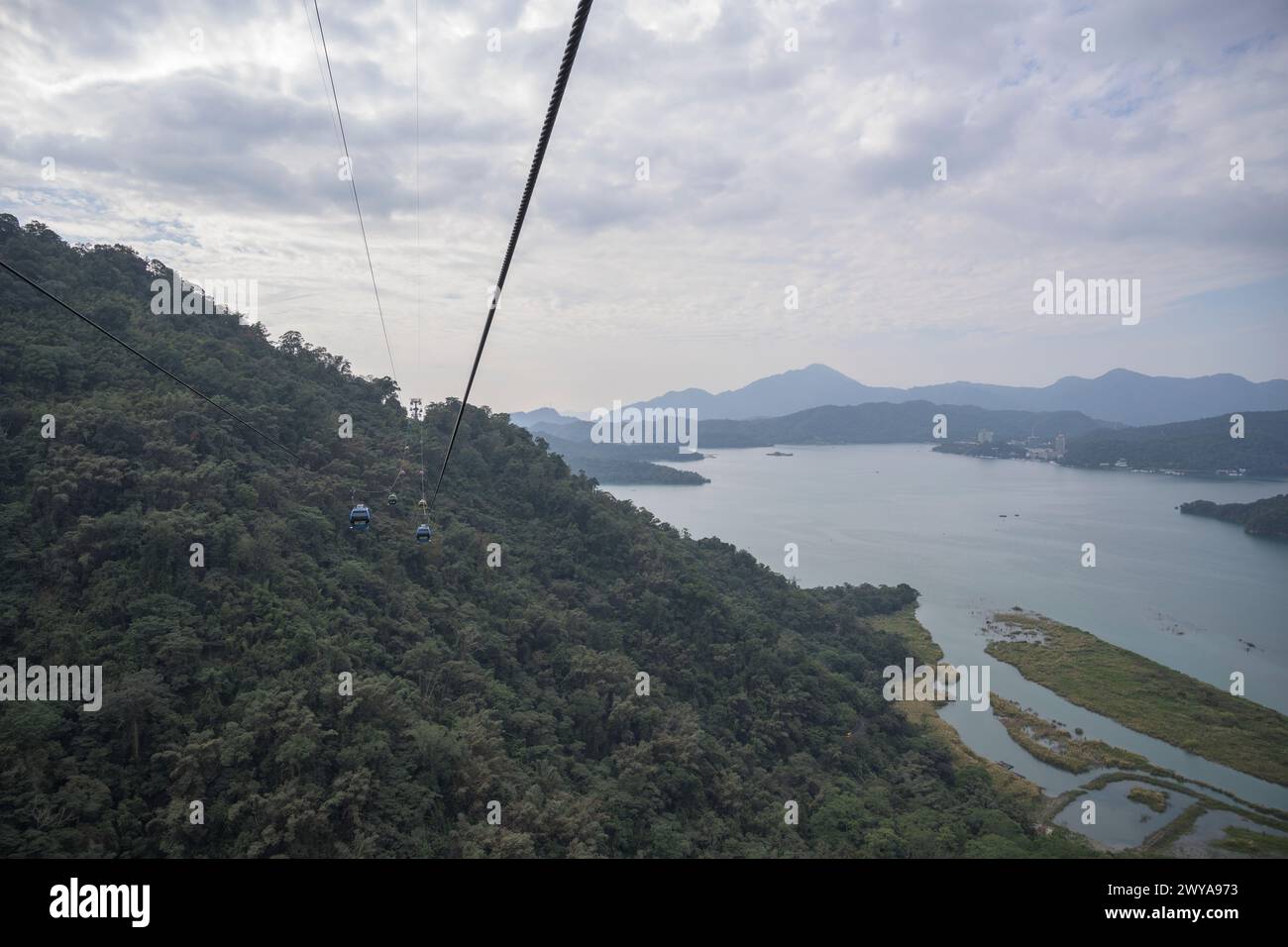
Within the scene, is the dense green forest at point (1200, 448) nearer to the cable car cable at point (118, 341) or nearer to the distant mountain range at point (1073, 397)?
the distant mountain range at point (1073, 397)

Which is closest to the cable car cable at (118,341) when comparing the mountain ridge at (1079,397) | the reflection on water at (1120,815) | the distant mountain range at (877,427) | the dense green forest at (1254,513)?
the reflection on water at (1120,815)

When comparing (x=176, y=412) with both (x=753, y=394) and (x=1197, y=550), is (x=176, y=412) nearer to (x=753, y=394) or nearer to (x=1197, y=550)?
(x=1197, y=550)

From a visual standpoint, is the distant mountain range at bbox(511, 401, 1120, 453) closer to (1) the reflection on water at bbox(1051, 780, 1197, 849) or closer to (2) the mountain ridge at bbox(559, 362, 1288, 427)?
(2) the mountain ridge at bbox(559, 362, 1288, 427)

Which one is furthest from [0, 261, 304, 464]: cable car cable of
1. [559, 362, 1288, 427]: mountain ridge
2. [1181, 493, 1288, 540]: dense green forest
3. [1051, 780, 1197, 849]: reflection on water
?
[559, 362, 1288, 427]: mountain ridge

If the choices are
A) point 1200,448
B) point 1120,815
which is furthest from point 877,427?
point 1120,815

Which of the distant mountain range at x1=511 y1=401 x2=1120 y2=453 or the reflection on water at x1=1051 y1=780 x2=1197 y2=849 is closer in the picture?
the reflection on water at x1=1051 y1=780 x2=1197 y2=849

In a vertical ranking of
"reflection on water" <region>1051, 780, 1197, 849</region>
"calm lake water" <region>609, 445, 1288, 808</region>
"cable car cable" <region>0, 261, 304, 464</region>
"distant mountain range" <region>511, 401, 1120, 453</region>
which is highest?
"distant mountain range" <region>511, 401, 1120, 453</region>

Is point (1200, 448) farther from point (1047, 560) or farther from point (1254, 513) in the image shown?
point (1047, 560)
